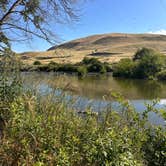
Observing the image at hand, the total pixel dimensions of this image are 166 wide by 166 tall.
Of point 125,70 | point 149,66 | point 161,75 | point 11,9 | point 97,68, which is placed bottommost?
point 161,75

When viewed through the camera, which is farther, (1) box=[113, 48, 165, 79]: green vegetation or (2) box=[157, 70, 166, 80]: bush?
(1) box=[113, 48, 165, 79]: green vegetation

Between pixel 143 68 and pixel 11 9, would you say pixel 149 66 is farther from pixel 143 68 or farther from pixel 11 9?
pixel 11 9

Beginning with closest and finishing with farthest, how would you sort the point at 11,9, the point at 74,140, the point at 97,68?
1. the point at 74,140
2. the point at 11,9
3. the point at 97,68

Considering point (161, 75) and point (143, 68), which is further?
point (143, 68)

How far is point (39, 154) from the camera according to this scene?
13.6 ft

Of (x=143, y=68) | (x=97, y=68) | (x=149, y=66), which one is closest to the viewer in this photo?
(x=149, y=66)

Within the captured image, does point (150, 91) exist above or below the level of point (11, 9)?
below

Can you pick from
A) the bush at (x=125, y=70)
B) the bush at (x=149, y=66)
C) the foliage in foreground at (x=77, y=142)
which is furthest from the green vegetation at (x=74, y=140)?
the bush at (x=125, y=70)

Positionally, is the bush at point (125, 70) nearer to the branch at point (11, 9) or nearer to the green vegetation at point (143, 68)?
the green vegetation at point (143, 68)

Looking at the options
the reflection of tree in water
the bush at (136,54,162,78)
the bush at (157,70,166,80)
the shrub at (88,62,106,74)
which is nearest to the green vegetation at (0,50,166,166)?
the reflection of tree in water

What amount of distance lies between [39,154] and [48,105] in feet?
6.25

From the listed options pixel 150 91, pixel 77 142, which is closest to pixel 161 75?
pixel 150 91

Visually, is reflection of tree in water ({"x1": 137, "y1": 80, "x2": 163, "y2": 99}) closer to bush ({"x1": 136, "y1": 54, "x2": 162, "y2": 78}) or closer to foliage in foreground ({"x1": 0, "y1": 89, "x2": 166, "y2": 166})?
bush ({"x1": 136, "y1": 54, "x2": 162, "y2": 78})

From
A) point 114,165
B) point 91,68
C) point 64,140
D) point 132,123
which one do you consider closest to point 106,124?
point 132,123
